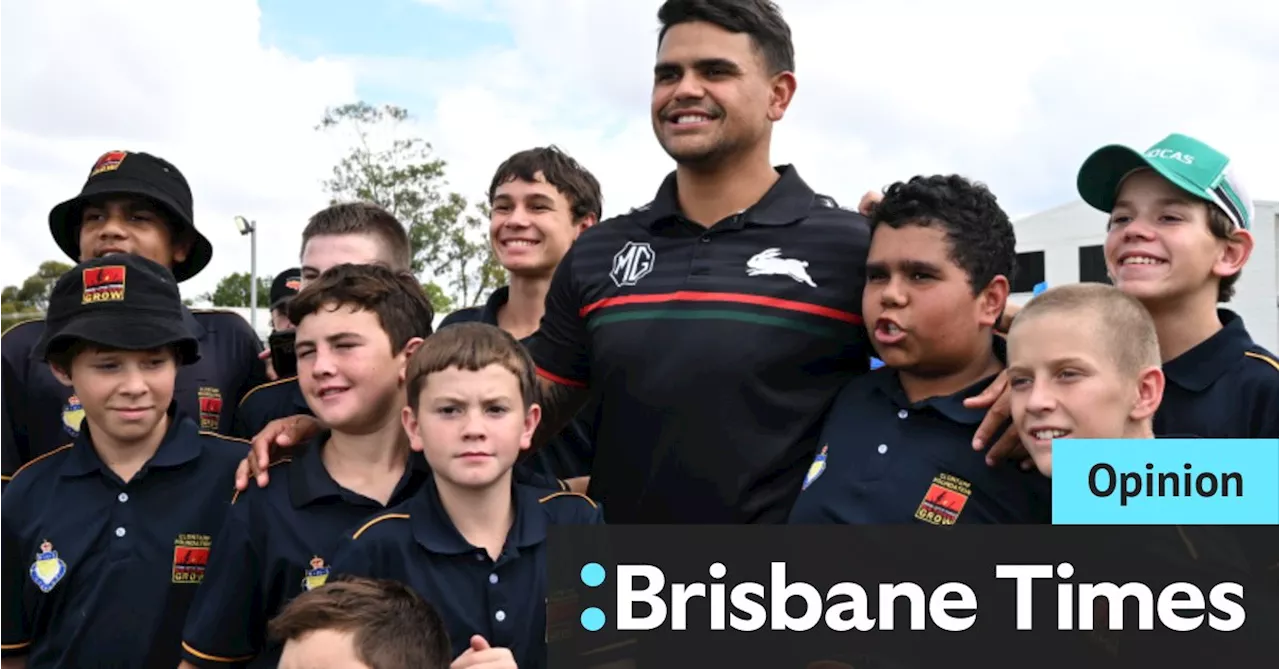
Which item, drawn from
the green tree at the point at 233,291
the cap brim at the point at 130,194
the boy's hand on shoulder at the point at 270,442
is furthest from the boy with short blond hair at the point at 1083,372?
the green tree at the point at 233,291

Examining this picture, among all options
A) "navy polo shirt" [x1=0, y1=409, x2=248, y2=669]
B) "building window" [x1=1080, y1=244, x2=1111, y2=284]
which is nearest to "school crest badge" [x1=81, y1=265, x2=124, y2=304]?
"navy polo shirt" [x1=0, y1=409, x2=248, y2=669]

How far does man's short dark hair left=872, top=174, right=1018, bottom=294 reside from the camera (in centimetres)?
320

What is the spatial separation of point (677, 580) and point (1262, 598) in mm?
1293

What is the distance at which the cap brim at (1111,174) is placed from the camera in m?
3.29

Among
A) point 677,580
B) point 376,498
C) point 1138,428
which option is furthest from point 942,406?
point 376,498

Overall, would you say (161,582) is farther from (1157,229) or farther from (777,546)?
(1157,229)

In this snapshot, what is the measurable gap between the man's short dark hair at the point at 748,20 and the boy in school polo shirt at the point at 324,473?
3.90ft

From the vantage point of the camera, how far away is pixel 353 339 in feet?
11.7

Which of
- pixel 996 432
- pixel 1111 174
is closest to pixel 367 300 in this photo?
pixel 996 432

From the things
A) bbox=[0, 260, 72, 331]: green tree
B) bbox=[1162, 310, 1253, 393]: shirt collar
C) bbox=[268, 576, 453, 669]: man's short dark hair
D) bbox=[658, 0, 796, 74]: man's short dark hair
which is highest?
bbox=[0, 260, 72, 331]: green tree

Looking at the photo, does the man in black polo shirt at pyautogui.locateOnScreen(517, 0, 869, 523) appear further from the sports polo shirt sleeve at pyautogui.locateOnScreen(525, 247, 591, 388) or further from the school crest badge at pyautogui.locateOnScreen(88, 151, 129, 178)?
the school crest badge at pyautogui.locateOnScreen(88, 151, 129, 178)

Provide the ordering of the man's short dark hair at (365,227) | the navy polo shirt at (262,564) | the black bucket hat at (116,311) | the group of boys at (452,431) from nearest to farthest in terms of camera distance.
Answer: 1. the group of boys at (452,431)
2. the navy polo shirt at (262,564)
3. the black bucket hat at (116,311)
4. the man's short dark hair at (365,227)

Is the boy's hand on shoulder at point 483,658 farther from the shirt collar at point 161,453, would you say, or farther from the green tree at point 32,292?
the green tree at point 32,292

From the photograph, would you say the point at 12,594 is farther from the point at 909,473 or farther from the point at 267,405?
the point at 909,473
